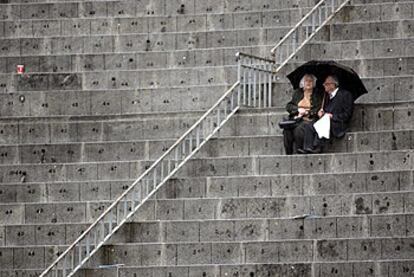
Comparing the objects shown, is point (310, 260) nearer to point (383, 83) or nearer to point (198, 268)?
point (198, 268)

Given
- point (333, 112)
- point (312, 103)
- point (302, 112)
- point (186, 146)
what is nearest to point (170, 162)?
point (186, 146)

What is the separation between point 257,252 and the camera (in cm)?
2189

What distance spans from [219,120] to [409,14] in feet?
11.9

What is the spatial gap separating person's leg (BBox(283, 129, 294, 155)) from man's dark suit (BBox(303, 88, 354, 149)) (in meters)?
0.20

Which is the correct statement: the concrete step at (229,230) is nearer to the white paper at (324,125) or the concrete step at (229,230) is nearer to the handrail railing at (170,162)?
the handrail railing at (170,162)

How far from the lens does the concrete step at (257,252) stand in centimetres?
2155

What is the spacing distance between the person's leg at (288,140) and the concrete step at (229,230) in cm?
150

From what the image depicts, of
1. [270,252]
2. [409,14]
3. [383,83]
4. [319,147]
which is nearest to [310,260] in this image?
[270,252]

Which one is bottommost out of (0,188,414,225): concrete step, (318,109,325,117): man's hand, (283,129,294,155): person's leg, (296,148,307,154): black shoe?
(0,188,414,225): concrete step

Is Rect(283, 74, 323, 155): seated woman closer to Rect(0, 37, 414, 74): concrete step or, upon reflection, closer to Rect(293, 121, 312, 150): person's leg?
Rect(293, 121, 312, 150): person's leg

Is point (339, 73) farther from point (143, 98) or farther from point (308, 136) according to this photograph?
point (143, 98)

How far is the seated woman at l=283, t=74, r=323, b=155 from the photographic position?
23.6 metres

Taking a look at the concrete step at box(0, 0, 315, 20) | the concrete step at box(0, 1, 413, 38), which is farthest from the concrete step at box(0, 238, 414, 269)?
the concrete step at box(0, 0, 315, 20)

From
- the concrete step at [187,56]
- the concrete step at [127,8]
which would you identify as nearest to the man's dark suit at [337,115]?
the concrete step at [187,56]
